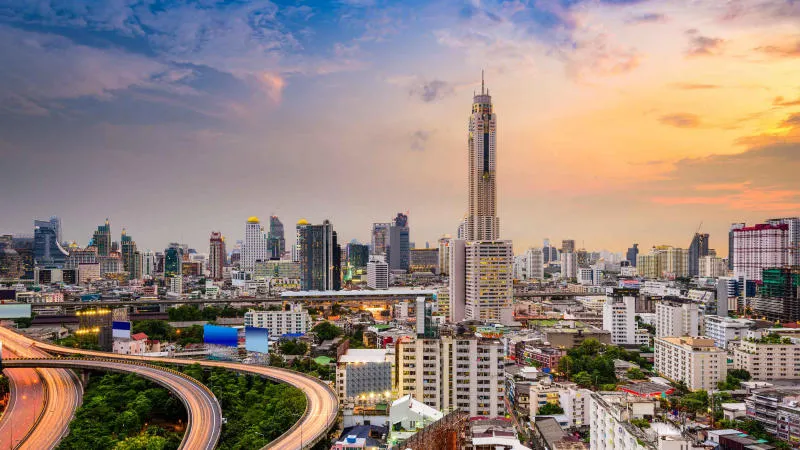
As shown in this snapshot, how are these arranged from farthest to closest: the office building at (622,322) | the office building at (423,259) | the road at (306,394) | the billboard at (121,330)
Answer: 1. the office building at (423,259)
2. the office building at (622,322)
3. the billboard at (121,330)
4. the road at (306,394)

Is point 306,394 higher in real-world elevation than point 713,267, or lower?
lower

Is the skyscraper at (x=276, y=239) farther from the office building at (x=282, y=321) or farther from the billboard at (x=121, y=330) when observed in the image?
the billboard at (x=121, y=330)

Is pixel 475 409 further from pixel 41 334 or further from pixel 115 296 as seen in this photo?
pixel 115 296

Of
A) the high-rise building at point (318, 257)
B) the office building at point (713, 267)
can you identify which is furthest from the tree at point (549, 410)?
the office building at point (713, 267)

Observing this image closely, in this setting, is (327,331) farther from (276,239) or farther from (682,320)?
(276,239)

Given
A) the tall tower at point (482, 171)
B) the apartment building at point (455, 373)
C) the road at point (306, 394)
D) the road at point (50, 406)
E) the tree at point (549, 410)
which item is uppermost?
the tall tower at point (482, 171)

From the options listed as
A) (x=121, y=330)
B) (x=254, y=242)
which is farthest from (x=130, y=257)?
(x=121, y=330)

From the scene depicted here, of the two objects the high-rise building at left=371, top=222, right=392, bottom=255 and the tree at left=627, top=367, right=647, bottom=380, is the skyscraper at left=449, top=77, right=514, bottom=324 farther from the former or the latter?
the high-rise building at left=371, top=222, right=392, bottom=255
